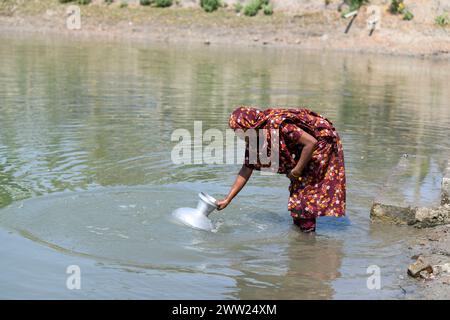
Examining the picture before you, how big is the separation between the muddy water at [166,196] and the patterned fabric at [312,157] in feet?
1.01

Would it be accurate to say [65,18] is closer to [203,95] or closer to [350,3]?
[350,3]

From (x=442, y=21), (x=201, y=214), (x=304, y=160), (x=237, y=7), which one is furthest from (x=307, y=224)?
(x=237, y=7)

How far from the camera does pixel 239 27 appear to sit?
33.1 metres

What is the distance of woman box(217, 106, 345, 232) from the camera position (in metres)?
5.55

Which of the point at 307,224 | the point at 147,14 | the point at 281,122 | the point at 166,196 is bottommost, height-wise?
the point at 147,14

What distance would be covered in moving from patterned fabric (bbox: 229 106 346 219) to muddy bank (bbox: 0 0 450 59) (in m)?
25.1

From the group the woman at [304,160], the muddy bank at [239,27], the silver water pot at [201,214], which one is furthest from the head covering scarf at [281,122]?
the muddy bank at [239,27]

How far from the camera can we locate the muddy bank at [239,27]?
31031 millimetres

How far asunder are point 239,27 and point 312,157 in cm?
2798

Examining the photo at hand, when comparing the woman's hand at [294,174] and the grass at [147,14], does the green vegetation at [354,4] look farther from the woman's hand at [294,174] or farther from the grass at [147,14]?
the woman's hand at [294,174]

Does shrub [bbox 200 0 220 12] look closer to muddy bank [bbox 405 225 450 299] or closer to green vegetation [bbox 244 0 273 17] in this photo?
green vegetation [bbox 244 0 273 17]

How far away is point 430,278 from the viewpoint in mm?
4895

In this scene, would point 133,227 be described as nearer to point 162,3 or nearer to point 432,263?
point 432,263

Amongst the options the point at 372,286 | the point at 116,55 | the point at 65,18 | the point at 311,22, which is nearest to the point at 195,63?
the point at 116,55
